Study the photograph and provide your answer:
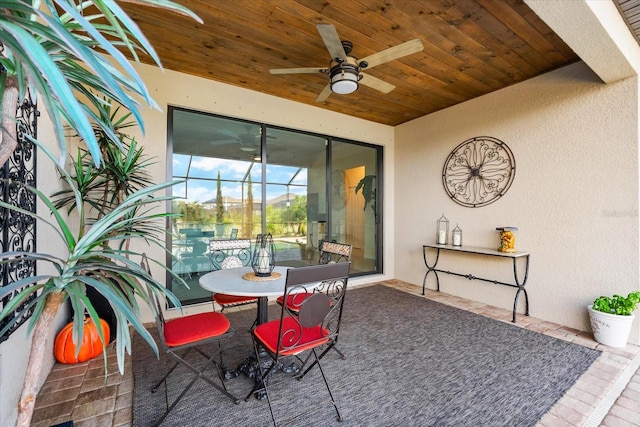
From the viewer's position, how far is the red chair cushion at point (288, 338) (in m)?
1.71

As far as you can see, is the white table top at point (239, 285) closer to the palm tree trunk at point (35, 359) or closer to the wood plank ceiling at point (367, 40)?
the palm tree trunk at point (35, 359)

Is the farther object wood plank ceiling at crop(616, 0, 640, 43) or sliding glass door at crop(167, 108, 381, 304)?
sliding glass door at crop(167, 108, 381, 304)

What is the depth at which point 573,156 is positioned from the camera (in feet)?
10.3

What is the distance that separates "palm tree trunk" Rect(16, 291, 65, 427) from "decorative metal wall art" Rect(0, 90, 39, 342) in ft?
2.31

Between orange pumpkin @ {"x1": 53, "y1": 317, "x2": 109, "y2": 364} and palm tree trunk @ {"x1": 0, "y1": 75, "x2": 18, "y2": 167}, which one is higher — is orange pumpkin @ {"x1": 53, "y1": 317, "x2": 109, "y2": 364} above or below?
below

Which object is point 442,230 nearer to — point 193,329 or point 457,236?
point 457,236

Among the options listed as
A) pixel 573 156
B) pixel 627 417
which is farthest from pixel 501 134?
pixel 627 417

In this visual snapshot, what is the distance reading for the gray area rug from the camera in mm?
1733

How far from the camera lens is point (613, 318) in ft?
8.56

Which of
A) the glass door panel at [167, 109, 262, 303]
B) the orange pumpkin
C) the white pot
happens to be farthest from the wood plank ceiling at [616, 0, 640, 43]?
the orange pumpkin

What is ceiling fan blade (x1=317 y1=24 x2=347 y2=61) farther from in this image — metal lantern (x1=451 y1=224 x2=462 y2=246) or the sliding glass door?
metal lantern (x1=451 y1=224 x2=462 y2=246)

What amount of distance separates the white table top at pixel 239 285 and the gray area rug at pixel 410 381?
51 cm

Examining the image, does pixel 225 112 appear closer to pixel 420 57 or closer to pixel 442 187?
pixel 420 57

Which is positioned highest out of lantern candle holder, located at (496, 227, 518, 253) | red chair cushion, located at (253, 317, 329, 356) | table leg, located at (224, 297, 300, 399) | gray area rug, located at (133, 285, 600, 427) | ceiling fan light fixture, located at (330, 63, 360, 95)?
ceiling fan light fixture, located at (330, 63, 360, 95)
